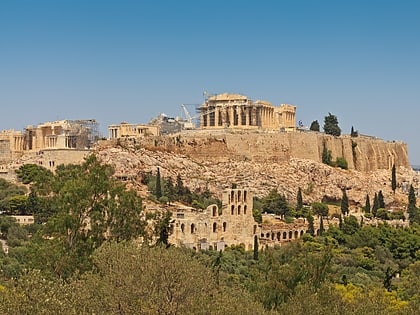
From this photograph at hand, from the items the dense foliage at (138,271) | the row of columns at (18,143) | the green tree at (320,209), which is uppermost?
the row of columns at (18,143)

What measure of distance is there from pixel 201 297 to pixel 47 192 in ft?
39.0

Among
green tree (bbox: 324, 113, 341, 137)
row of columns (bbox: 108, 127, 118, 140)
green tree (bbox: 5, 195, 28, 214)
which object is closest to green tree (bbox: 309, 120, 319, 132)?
green tree (bbox: 324, 113, 341, 137)

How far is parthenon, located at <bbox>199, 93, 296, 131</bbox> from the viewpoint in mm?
72188

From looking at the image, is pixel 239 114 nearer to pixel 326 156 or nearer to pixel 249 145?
pixel 249 145

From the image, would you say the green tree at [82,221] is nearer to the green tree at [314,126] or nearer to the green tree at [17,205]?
the green tree at [17,205]

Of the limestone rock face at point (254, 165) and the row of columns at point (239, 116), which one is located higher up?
the row of columns at point (239, 116)

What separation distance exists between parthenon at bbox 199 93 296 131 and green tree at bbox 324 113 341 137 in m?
4.16

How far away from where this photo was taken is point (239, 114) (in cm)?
7225

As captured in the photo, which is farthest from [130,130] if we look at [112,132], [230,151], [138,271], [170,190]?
[138,271]

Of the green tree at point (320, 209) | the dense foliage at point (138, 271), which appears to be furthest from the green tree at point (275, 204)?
the dense foliage at point (138, 271)

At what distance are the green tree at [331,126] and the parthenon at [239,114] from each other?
164 inches

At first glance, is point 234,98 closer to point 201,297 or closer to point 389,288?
point 389,288

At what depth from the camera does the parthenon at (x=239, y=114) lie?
72188mm

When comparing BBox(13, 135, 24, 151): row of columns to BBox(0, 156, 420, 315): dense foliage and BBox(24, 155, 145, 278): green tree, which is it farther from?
BBox(24, 155, 145, 278): green tree
